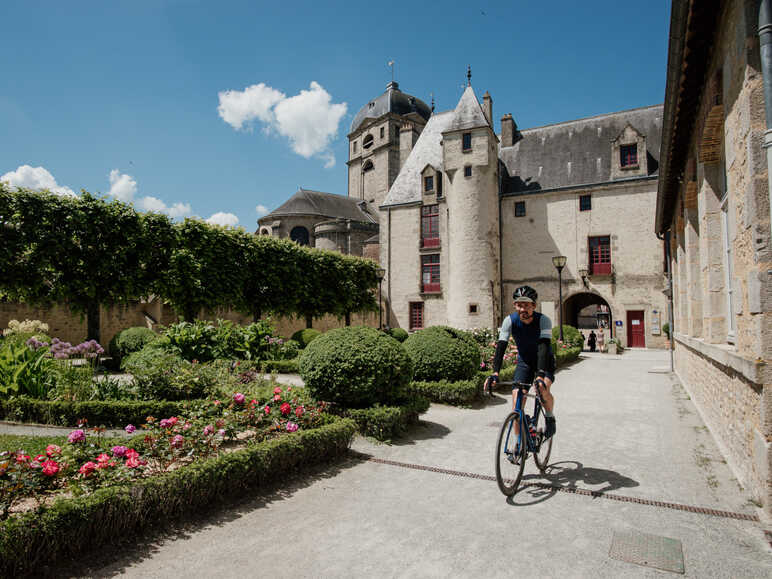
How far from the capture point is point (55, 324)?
58.7 ft

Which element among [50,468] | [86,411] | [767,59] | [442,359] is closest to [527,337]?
[767,59]

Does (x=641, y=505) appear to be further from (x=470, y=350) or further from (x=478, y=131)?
(x=478, y=131)

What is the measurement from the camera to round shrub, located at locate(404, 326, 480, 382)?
8391mm

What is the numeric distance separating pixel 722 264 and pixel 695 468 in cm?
238

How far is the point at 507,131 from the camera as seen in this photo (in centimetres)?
2859

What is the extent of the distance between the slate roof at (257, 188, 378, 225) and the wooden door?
2480 cm

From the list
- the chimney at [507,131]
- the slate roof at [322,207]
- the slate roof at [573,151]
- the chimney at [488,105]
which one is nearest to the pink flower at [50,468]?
the slate roof at [573,151]

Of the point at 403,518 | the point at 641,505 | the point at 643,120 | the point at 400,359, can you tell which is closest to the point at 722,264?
the point at 641,505

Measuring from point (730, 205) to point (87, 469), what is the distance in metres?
5.69

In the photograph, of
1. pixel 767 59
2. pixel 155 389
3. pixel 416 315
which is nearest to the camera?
pixel 767 59

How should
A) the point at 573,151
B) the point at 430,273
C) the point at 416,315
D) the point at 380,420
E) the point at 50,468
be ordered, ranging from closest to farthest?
the point at 50,468
the point at 380,420
the point at 573,151
the point at 430,273
the point at 416,315

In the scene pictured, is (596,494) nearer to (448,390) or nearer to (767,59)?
(767,59)

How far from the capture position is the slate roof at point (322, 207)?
39772mm

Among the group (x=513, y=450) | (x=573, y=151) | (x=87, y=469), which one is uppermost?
(x=573, y=151)
